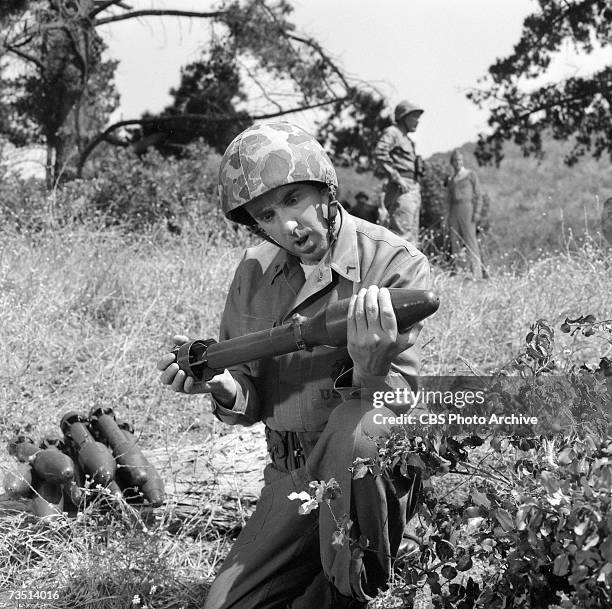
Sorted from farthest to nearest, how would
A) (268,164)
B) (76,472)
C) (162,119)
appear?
(162,119) < (76,472) < (268,164)

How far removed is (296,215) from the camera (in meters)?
2.85

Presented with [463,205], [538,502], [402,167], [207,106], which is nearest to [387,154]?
[402,167]

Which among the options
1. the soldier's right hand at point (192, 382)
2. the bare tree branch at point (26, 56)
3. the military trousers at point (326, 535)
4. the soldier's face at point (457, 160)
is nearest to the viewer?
the military trousers at point (326, 535)

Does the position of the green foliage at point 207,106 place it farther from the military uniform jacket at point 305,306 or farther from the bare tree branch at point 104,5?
the military uniform jacket at point 305,306

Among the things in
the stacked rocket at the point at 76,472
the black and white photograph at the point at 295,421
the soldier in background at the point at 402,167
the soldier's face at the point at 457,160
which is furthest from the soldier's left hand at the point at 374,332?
the soldier's face at the point at 457,160

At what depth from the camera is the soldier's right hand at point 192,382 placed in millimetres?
2922

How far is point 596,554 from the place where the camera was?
6.09 ft

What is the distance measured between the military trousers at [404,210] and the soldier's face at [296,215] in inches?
350

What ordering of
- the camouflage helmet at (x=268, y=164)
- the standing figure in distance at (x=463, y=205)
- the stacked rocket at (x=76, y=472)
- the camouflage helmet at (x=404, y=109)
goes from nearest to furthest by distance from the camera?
the camouflage helmet at (x=268, y=164)
the stacked rocket at (x=76, y=472)
the camouflage helmet at (x=404, y=109)
the standing figure in distance at (x=463, y=205)

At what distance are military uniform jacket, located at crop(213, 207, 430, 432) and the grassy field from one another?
847mm

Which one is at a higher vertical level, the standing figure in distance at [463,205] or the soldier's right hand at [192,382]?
the standing figure in distance at [463,205]

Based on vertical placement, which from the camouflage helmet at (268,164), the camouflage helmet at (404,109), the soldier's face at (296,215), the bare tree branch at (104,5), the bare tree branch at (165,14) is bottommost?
the soldier's face at (296,215)

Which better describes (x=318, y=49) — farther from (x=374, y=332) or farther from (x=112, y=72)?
(x=374, y=332)

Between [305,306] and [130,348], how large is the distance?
3554mm
